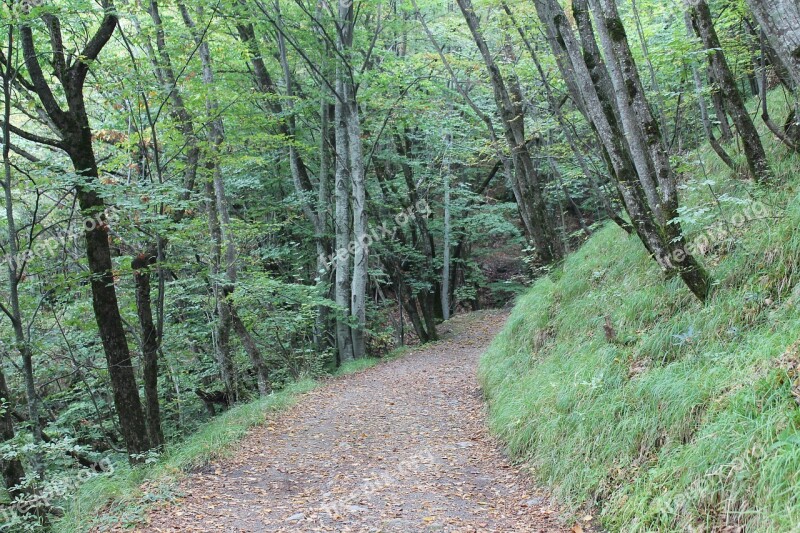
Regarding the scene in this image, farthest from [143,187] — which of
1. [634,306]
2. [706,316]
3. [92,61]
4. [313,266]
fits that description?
[313,266]

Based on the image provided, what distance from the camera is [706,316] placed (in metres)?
4.45

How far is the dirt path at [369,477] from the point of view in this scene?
4273 mm

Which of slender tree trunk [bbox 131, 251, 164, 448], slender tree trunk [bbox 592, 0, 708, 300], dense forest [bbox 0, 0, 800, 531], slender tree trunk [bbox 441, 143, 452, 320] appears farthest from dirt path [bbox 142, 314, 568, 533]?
slender tree trunk [bbox 441, 143, 452, 320]

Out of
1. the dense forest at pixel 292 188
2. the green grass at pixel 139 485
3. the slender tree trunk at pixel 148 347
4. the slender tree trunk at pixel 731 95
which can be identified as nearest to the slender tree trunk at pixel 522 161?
the dense forest at pixel 292 188

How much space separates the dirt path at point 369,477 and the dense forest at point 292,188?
1.79 feet

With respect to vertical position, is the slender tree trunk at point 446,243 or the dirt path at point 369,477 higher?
the slender tree trunk at point 446,243

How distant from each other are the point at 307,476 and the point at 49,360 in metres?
6.94

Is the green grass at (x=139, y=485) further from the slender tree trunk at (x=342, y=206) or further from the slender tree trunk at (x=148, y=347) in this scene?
the slender tree trunk at (x=342, y=206)

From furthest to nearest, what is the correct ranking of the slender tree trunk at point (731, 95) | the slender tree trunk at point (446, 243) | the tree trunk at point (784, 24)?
the slender tree trunk at point (446, 243) < the slender tree trunk at point (731, 95) < the tree trunk at point (784, 24)

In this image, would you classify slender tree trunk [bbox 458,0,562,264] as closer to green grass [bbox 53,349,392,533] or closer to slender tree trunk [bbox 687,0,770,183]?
slender tree trunk [bbox 687,0,770,183]

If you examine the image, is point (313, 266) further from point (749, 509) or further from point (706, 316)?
point (749, 509)

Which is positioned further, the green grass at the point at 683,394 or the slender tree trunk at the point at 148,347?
the slender tree trunk at the point at 148,347

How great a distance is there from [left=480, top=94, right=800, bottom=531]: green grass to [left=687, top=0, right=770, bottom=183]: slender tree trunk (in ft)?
0.62

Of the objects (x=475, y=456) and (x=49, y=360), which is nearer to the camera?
(x=475, y=456)
